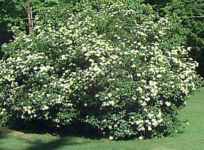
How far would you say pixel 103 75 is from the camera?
1065 cm

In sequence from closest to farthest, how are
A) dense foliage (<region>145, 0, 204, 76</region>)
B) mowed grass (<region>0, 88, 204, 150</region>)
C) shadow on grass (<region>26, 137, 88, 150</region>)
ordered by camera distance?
mowed grass (<region>0, 88, 204, 150</region>) → shadow on grass (<region>26, 137, 88, 150</region>) → dense foliage (<region>145, 0, 204, 76</region>)

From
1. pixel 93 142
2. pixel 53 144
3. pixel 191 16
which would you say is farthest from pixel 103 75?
pixel 191 16

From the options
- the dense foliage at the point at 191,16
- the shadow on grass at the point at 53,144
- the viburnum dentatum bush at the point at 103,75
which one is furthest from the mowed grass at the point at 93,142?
the dense foliage at the point at 191,16

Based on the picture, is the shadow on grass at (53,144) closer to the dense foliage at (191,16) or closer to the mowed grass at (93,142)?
the mowed grass at (93,142)

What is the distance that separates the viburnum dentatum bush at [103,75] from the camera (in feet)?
35.1

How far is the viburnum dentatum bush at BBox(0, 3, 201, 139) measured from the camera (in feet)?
35.1

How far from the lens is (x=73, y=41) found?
1153cm

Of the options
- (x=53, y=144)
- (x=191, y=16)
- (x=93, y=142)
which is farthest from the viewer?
(x=191, y=16)

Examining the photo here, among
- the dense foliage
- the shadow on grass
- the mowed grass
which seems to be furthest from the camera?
the dense foliage

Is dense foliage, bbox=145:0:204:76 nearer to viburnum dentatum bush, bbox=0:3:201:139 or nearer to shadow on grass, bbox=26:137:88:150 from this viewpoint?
viburnum dentatum bush, bbox=0:3:201:139

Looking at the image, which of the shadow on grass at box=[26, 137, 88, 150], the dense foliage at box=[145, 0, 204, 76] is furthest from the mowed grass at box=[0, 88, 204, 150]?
the dense foliage at box=[145, 0, 204, 76]

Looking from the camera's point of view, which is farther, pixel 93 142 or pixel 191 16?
pixel 191 16

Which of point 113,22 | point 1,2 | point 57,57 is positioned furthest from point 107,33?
point 1,2

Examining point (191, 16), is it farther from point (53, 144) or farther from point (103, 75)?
point (53, 144)
